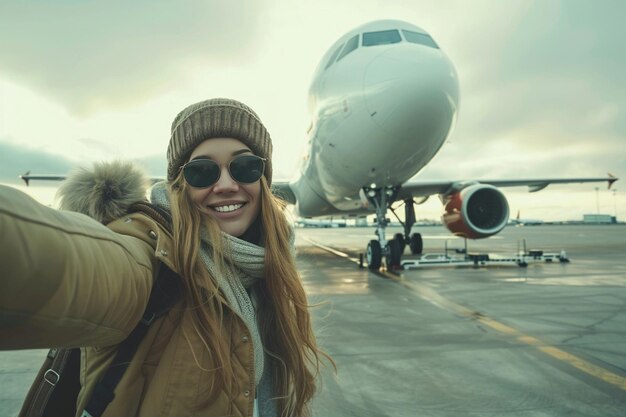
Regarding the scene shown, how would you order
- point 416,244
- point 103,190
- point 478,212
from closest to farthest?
point 103,190
point 478,212
point 416,244

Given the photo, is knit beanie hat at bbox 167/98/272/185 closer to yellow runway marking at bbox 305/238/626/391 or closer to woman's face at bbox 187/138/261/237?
woman's face at bbox 187/138/261/237

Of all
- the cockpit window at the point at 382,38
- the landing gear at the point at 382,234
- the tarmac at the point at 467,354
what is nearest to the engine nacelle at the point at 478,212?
the landing gear at the point at 382,234

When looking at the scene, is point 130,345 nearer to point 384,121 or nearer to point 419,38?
point 384,121

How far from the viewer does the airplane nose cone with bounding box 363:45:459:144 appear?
577 centimetres

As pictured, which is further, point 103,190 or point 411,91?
point 411,91

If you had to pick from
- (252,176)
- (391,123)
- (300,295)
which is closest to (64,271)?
(252,176)

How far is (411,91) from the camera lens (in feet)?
18.8

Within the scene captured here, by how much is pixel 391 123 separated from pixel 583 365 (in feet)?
13.5

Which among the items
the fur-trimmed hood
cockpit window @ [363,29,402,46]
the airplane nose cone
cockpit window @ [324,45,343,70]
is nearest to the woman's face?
the fur-trimmed hood

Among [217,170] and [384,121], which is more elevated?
[384,121]

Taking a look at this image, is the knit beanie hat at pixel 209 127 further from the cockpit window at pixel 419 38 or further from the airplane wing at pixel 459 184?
the airplane wing at pixel 459 184

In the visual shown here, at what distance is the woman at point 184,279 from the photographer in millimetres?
563

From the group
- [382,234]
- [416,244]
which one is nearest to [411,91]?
[382,234]

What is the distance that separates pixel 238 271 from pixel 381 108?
5.27 m
